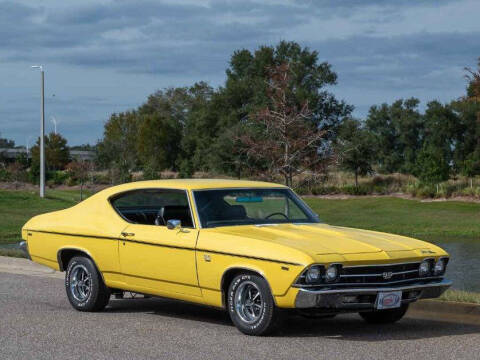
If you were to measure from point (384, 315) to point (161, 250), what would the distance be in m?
2.45

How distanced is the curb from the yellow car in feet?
2.40

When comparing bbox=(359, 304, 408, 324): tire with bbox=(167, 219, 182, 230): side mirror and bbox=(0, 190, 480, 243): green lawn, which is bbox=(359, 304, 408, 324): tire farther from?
bbox=(0, 190, 480, 243): green lawn

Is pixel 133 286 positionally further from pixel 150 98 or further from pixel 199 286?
pixel 150 98

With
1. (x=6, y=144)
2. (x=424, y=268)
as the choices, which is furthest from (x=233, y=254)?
(x=6, y=144)

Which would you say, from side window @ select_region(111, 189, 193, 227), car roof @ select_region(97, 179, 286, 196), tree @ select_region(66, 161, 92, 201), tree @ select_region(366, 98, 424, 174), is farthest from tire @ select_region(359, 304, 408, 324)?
tree @ select_region(366, 98, 424, 174)

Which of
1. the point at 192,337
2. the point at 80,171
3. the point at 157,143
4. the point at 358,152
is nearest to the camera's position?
the point at 192,337

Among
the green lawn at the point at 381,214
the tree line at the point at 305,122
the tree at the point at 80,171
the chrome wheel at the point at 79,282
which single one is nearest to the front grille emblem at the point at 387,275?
the chrome wheel at the point at 79,282

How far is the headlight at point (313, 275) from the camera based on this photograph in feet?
26.3

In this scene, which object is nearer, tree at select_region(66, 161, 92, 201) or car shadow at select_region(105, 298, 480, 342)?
car shadow at select_region(105, 298, 480, 342)

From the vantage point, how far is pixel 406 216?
115 feet

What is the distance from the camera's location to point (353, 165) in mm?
47875

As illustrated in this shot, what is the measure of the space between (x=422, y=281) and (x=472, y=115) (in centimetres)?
4798

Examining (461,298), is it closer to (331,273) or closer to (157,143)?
(331,273)

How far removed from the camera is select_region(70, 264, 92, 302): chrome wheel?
34.0 feet
